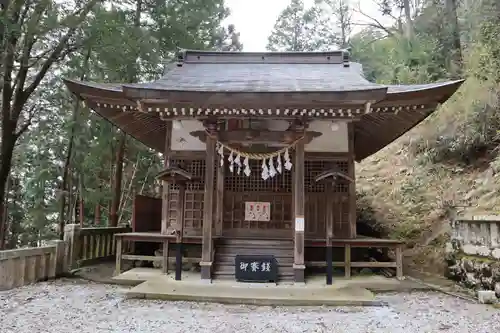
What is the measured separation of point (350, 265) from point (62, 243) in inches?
246

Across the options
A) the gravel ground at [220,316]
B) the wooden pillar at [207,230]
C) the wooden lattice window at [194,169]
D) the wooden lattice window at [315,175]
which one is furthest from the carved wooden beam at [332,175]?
the wooden lattice window at [194,169]

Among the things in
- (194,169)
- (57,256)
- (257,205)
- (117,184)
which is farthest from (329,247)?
(117,184)

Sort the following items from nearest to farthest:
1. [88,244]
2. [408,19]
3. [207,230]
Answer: [207,230]
[88,244]
[408,19]

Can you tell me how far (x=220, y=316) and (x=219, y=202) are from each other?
3.60 m

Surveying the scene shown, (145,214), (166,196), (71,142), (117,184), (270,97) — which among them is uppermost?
(270,97)

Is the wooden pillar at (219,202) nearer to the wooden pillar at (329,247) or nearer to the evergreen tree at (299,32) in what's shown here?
the wooden pillar at (329,247)

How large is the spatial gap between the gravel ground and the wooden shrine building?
169 centimetres

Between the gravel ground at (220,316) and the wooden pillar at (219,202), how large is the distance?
272cm

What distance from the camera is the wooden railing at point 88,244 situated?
852 centimetres

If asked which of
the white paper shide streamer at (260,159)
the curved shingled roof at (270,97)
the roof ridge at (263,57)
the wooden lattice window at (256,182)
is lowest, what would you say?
the wooden lattice window at (256,182)

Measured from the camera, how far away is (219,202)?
8633 mm

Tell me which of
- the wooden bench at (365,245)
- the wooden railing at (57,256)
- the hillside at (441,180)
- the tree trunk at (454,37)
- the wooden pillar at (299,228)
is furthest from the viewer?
the tree trunk at (454,37)

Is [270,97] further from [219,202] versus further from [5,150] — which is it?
[5,150]

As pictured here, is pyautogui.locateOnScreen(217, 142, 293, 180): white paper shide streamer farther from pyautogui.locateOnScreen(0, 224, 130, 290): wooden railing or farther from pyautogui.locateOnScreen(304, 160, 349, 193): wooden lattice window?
pyautogui.locateOnScreen(0, 224, 130, 290): wooden railing
